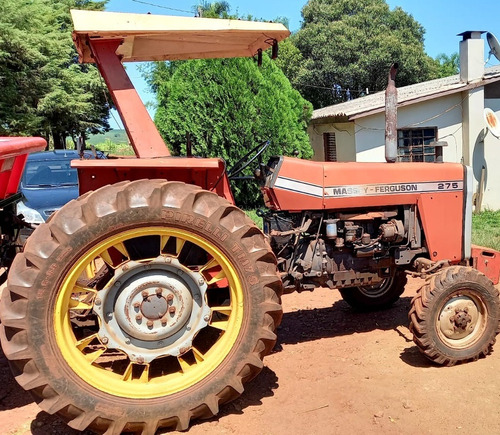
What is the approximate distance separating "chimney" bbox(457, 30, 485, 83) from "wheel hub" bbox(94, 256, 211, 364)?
11.6 metres

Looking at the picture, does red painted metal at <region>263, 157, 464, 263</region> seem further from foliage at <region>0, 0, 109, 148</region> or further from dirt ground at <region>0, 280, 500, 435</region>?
foliage at <region>0, 0, 109, 148</region>

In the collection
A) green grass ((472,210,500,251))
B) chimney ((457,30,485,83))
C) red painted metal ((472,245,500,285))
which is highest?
chimney ((457,30,485,83))

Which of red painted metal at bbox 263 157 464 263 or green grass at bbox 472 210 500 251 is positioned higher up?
red painted metal at bbox 263 157 464 263

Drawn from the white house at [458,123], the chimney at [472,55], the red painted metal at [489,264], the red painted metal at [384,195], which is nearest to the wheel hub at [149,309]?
the red painted metal at [384,195]

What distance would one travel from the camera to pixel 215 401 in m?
3.07

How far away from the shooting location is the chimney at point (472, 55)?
12672mm

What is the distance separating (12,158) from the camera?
13.1 feet

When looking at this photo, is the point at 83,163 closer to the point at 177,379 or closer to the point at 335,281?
the point at 177,379

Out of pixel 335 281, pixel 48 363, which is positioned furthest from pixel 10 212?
pixel 335 281

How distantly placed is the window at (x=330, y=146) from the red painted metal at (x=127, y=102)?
12.3 metres

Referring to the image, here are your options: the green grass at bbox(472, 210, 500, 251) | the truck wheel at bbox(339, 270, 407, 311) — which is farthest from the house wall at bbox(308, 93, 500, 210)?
the truck wheel at bbox(339, 270, 407, 311)

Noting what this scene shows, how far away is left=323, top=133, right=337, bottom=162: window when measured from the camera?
1571cm

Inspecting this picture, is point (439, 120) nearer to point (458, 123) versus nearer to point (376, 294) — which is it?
point (458, 123)

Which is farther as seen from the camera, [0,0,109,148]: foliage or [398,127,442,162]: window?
[0,0,109,148]: foliage
